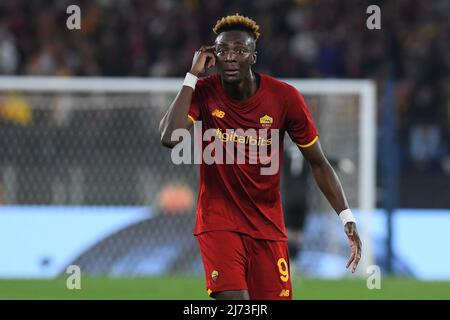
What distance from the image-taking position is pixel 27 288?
11.9 m

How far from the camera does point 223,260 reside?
6574 mm

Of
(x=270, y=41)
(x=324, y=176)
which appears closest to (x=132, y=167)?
(x=270, y=41)

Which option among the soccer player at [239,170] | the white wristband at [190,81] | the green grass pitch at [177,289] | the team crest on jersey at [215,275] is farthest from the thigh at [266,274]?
the green grass pitch at [177,289]

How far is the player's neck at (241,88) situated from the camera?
6.79 meters

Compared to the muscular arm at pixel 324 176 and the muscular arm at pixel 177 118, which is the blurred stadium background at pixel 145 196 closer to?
the muscular arm at pixel 324 176

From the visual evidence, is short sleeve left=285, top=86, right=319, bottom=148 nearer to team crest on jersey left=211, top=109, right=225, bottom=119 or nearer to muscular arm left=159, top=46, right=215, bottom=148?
team crest on jersey left=211, top=109, right=225, bottom=119

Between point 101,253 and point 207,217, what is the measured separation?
6.99 metres

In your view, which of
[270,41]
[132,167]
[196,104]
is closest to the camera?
[196,104]

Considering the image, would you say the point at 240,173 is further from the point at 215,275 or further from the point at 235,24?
the point at 235,24

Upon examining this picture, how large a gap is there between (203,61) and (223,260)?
46.9 inches

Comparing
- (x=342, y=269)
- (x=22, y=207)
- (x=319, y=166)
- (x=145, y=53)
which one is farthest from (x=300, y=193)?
(x=319, y=166)

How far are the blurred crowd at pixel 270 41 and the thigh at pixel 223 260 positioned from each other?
32.7ft
